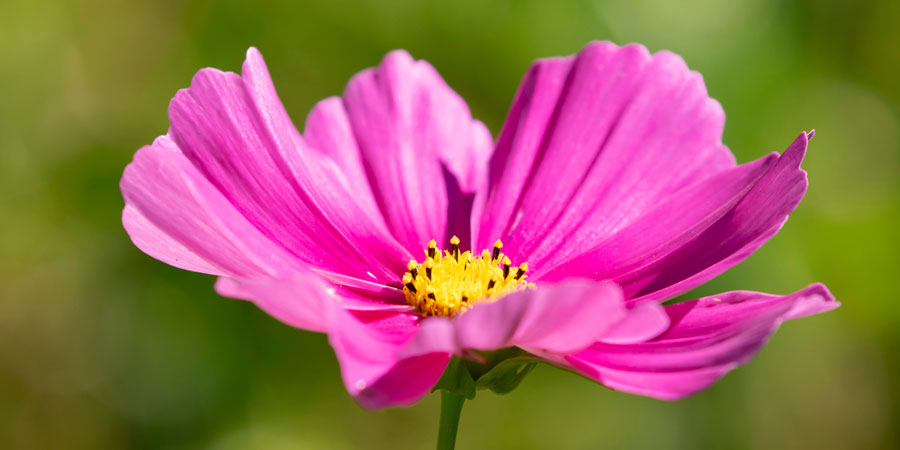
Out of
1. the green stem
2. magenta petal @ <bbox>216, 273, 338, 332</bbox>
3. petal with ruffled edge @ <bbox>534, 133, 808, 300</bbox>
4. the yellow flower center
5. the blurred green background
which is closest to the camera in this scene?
magenta petal @ <bbox>216, 273, 338, 332</bbox>

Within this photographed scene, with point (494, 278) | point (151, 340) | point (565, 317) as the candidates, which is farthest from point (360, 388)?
point (151, 340)

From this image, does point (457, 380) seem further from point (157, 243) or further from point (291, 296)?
point (157, 243)

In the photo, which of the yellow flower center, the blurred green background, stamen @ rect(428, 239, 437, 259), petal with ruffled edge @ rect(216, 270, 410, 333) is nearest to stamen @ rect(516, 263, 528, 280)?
the yellow flower center

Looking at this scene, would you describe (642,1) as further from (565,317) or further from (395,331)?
(565,317)

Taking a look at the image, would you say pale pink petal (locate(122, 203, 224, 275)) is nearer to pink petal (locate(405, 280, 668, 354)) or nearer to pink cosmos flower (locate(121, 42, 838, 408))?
pink cosmos flower (locate(121, 42, 838, 408))

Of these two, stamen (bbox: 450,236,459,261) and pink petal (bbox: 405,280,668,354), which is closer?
pink petal (bbox: 405,280,668,354)

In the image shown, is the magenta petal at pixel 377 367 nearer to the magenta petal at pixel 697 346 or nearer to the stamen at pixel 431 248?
the magenta petal at pixel 697 346

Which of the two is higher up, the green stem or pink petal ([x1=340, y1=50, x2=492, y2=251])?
pink petal ([x1=340, y1=50, x2=492, y2=251])
